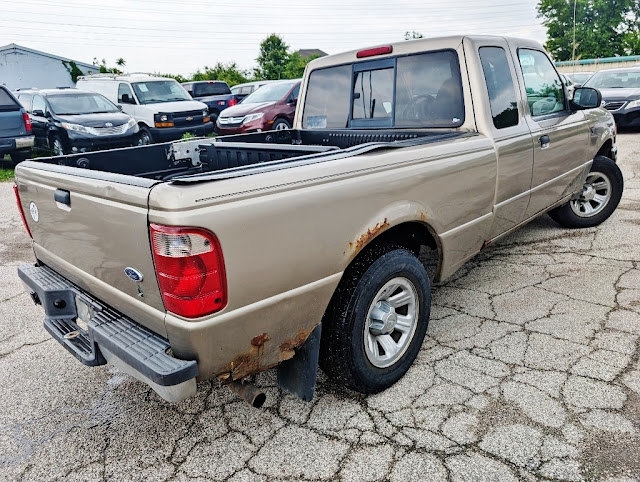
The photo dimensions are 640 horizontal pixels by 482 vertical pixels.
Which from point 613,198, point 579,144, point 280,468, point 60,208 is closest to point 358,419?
point 280,468

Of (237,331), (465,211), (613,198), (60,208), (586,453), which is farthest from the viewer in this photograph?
(613,198)

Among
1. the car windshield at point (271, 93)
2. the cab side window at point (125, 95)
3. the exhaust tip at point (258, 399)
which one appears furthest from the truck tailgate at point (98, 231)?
the cab side window at point (125, 95)

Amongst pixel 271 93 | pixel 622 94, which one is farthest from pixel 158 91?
pixel 622 94

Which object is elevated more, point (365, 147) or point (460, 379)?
point (365, 147)

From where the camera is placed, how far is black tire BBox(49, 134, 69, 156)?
11.2 meters

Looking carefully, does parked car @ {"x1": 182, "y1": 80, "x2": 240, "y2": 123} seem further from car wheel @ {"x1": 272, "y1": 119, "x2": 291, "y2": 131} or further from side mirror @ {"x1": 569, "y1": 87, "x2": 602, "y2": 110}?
side mirror @ {"x1": 569, "y1": 87, "x2": 602, "y2": 110}

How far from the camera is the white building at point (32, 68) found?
3147 cm

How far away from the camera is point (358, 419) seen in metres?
2.50

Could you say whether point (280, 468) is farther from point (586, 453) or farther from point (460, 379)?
point (586, 453)

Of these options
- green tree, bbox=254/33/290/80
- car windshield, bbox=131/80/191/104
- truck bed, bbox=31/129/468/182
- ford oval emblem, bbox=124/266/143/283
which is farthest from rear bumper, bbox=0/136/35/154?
green tree, bbox=254/33/290/80

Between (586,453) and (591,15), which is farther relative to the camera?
(591,15)

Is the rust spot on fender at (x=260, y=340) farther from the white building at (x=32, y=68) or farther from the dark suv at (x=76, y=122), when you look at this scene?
the white building at (x=32, y=68)

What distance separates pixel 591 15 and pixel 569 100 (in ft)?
194

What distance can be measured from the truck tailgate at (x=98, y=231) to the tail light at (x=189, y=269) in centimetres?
8
